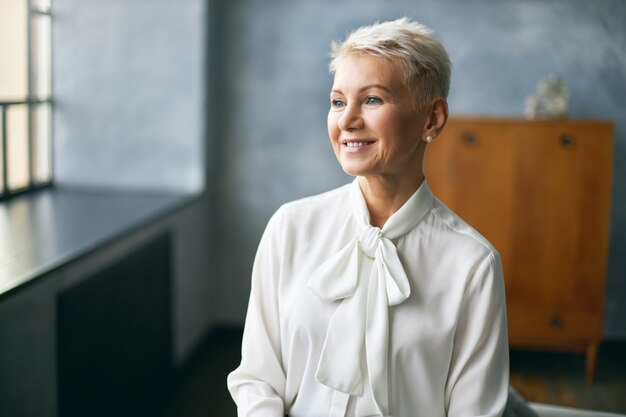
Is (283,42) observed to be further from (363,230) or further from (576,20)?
(363,230)

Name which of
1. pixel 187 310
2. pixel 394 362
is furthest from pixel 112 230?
pixel 394 362

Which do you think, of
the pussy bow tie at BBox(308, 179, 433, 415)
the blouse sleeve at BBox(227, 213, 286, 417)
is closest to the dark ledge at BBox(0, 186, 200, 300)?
the blouse sleeve at BBox(227, 213, 286, 417)

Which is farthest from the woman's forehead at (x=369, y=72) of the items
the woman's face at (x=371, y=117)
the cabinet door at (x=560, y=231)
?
the cabinet door at (x=560, y=231)

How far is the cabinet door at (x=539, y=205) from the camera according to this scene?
399 cm

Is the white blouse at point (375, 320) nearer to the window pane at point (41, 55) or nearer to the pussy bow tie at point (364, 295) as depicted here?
the pussy bow tie at point (364, 295)

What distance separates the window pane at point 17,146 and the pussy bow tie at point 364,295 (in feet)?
8.77

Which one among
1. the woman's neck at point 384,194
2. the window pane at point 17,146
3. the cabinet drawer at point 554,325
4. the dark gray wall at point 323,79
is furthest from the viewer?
the dark gray wall at point 323,79

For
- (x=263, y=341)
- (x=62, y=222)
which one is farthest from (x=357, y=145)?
(x=62, y=222)

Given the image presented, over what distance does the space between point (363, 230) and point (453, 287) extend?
21 cm

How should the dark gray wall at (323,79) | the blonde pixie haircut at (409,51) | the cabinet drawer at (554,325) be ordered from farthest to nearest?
the dark gray wall at (323,79), the cabinet drawer at (554,325), the blonde pixie haircut at (409,51)

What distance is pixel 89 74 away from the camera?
13.8 ft

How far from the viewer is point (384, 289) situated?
155 cm

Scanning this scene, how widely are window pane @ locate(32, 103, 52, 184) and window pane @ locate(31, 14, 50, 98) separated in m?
0.09

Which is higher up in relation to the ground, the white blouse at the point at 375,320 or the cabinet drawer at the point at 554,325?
the white blouse at the point at 375,320
